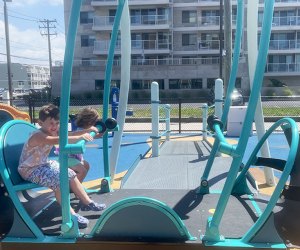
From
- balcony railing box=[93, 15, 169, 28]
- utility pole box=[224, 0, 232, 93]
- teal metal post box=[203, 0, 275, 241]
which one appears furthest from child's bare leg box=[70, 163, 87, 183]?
balcony railing box=[93, 15, 169, 28]

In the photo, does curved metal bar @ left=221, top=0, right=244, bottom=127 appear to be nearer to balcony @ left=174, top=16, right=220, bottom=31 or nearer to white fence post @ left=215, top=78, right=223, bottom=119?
white fence post @ left=215, top=78, right=223, bottom=119

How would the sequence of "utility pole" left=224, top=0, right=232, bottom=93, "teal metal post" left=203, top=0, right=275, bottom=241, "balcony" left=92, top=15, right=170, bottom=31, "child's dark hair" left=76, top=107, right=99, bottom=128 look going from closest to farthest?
"teal metal post" left=203, top=0, right=275, bottom=241, "child's dark hair" left=76, top=107, right=99, bottom=128, "utility pole" left=224, top=0, right=232, bottom=93, "balcony" left=92, top=15, right=170, bottom=31

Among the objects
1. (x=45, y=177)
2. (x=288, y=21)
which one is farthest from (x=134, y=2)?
(x=45, y=177)

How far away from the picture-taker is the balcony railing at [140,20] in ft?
119

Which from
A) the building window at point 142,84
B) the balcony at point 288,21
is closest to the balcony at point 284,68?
the balcony at point 288,21

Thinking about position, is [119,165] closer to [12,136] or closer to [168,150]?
[168,150]

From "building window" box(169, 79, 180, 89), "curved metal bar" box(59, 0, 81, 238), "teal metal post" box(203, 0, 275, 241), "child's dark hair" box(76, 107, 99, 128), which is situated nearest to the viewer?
"teal metal post" box(203, 0, 275, 241)

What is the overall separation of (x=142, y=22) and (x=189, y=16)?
16.8ft

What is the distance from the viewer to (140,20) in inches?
1447

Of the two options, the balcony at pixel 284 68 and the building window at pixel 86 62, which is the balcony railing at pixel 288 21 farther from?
the building window at pixel 86 62

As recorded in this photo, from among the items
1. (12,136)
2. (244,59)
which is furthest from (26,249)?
(244,59)

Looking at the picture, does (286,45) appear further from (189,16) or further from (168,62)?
(168,62)

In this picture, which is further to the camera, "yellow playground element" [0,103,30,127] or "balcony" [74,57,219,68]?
"balcony" [74,57,219,68]

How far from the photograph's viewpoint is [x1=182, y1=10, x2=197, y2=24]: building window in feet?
122
